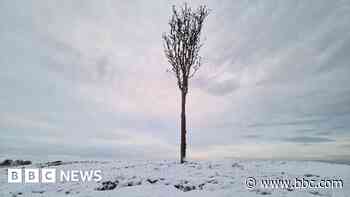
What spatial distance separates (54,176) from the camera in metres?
15.2

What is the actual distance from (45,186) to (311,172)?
14.3 m

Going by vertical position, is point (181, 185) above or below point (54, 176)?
above

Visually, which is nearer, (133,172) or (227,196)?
(227,196)

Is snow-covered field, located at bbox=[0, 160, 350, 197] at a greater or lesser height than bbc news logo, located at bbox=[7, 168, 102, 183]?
greater

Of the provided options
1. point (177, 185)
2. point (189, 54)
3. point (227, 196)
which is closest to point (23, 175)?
point (177, 185)

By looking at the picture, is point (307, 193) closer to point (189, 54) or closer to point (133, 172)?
point (133, 172)

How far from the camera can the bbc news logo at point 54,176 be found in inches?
557

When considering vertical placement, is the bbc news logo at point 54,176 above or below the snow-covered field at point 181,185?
below

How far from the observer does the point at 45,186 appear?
518 inches

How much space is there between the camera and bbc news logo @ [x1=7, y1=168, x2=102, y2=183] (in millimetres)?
14148

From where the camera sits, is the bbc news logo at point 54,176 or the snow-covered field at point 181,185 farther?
the bbc news logo at point 54,176

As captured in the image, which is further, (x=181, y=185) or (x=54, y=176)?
(x=54, y=176)

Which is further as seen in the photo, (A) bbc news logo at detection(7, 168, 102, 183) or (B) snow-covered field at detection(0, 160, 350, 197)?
(A) bbc news logo at detection(7, 168, 102, 183)

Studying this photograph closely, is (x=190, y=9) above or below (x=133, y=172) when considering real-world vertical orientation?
above
